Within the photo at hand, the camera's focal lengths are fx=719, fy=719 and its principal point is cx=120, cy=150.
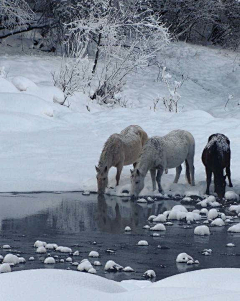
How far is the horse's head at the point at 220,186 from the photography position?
41.4 ft

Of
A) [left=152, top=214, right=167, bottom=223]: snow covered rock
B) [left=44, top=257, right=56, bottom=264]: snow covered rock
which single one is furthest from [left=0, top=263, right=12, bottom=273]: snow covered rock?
[left=152, top=214, right=167, bottom=223]: snow covered rock

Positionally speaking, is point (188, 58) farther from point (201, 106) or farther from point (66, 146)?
point (66, 146)

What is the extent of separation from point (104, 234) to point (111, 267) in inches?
80.8

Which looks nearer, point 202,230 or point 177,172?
point 202,230

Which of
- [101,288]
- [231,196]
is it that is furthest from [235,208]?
[101,288]

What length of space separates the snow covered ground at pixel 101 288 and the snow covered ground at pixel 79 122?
7816mm

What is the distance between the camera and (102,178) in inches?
506

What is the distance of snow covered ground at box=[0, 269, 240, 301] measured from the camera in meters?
4.28

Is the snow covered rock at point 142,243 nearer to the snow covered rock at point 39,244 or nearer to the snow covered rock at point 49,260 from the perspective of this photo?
the snow covered rock at point 39,244

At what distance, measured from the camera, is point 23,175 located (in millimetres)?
13828

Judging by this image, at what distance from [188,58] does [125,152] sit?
825 inches

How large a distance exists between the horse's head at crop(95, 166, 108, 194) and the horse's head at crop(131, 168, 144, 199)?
603mm

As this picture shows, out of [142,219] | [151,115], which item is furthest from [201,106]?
[142,219]

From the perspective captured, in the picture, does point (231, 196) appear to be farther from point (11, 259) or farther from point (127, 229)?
point (11, 259)
